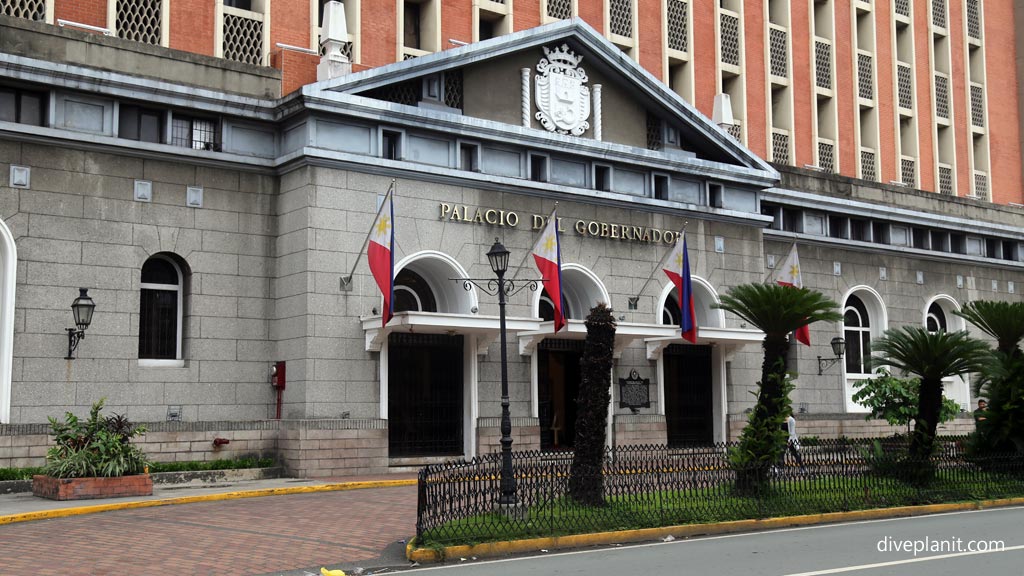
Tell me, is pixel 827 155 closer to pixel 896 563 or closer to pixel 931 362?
pixel 931 362

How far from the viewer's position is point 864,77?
150ft

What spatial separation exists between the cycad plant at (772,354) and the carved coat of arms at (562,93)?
1060 cm

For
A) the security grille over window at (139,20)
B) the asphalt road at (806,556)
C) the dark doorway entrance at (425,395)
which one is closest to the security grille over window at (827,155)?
the dark doorway entrance at (425,395)

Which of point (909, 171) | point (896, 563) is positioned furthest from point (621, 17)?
point (896, 563)

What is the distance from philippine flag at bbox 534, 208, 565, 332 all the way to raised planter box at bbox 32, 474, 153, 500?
9.73 meters

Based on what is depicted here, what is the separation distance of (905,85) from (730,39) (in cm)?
1011

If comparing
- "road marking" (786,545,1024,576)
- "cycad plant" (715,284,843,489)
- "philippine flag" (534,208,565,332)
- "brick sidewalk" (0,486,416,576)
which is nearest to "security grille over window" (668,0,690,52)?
"philippine flag" (534,208,565,332)

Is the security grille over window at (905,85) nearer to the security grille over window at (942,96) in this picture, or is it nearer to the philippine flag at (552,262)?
the security grille over window at (942,96)

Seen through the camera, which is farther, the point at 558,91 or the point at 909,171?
the point at 909,171

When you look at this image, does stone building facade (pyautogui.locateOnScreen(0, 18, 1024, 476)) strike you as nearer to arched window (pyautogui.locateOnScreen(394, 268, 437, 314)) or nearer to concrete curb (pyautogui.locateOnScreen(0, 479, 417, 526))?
arched window (pyautogui.locateOnScreen(394, 268, 437, 314))

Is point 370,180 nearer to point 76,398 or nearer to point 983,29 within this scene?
point 76,398

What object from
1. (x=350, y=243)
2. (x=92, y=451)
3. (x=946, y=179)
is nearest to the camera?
(x=92, y=451)

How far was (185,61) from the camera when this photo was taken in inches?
979

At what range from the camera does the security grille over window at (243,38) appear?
30.2 m
